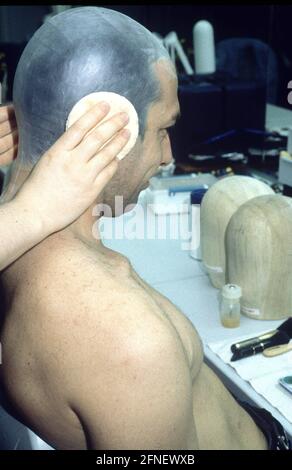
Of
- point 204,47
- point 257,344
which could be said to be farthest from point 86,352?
point 204,47

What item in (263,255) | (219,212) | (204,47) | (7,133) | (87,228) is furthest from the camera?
(204,47)

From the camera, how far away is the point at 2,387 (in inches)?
33.1

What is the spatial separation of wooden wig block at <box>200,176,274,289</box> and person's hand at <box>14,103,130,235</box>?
679 millimetres

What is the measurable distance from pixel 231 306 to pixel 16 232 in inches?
26.3

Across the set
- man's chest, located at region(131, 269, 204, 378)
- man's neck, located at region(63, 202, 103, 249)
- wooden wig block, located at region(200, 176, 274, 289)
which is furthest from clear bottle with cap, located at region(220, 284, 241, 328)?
man's neck, located at region(63, 202, 103, 249)

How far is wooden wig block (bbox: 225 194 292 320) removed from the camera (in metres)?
1.23

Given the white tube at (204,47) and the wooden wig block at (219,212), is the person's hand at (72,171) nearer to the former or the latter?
the wooden wig block at (219,212)

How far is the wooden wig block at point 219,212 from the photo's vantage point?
141cm

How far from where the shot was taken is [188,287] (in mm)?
1471

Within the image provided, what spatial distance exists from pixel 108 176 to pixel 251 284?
0.62 meters

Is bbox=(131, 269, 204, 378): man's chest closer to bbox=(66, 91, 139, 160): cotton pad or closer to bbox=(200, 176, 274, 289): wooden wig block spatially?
bbox=(66, 91, 139, 160): cotton pad

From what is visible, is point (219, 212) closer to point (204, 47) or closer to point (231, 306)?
point (231, 306)

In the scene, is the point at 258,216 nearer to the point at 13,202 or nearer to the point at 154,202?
the point at 13,202

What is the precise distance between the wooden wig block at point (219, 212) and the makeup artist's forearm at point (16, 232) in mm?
751
